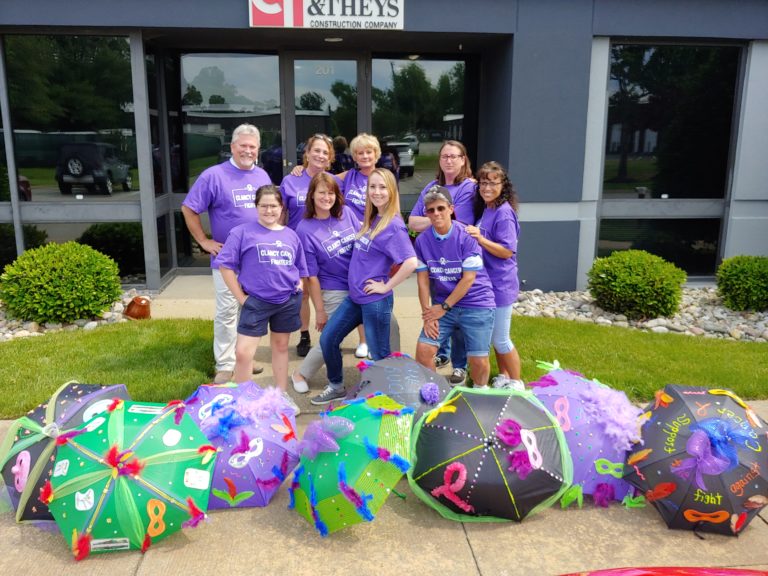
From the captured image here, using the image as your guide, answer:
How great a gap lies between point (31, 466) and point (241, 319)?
5.10ft

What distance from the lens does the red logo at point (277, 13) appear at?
7500 mm

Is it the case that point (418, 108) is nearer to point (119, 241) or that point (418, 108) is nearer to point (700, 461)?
point (119, 241)

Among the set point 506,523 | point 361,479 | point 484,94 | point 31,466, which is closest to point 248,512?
point 361,479

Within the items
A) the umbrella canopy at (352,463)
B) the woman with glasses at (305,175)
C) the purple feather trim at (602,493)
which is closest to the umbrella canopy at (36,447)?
the umbrella canopy at (352,463)

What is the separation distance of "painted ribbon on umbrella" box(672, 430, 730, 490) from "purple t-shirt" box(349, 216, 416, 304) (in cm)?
202

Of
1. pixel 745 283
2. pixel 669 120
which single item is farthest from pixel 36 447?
pixel 669 120

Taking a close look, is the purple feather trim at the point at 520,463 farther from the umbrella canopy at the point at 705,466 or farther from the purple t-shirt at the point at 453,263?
the purple t-shirt at the point at 453,263

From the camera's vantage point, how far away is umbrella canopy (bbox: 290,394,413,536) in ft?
9.64

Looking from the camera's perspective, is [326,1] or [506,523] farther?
[326,1]

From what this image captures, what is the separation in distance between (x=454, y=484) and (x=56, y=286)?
5192 mm

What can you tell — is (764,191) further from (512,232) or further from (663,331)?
(512,232)

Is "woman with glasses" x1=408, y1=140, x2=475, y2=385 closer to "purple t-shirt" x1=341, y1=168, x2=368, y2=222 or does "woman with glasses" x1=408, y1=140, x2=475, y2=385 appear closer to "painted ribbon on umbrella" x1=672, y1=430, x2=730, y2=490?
"purple t-shirt" x1=341, y1=168, x2=368, y2=222

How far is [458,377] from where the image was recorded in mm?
5070

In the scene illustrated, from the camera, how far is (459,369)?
514 centimetres
